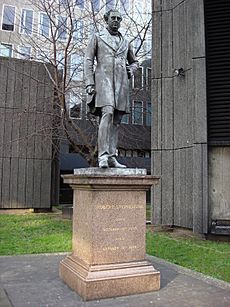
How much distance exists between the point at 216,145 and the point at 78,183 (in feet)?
24.2

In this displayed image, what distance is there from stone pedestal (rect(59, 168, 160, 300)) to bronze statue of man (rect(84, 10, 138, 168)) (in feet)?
1.52

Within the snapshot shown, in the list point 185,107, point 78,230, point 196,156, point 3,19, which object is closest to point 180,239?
point 196,156

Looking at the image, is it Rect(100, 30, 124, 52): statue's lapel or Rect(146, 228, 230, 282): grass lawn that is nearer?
Rect(100, 30, 124, 52): statue's lapel

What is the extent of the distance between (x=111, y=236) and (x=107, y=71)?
2.75 metres

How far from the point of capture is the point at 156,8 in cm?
1508

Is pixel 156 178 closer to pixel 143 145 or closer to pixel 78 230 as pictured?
pixel 78 230

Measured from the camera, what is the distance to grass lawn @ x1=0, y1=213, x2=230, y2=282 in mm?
8558

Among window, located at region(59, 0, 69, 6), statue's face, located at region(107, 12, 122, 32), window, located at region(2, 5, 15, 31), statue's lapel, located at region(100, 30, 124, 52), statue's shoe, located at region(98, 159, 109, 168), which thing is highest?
window, located at region(2, 5, 15, 31)

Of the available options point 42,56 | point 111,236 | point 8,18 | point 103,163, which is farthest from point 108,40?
point 8,18

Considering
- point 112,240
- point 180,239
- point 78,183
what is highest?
point 78,183

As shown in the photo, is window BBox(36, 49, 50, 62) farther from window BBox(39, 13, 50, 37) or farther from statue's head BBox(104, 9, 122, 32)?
statue's head BBox(104, 9, 122, 32)

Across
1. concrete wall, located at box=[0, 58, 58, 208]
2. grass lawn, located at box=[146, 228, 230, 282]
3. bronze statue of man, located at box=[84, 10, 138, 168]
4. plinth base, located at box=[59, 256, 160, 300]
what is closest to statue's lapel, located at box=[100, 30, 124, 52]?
bronze statue of man, located at box=[84, 10, 138, 168]

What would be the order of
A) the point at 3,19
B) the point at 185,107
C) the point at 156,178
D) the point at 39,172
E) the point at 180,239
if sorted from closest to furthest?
1. the point at 156,178
2. the point at 180,239
3. the point at 185,107
4. the point at 39,172
5. the point at 3,19

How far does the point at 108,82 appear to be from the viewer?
656 cm
